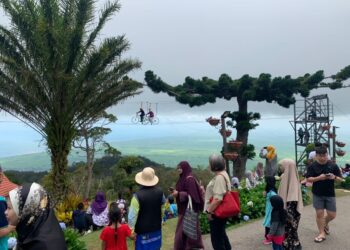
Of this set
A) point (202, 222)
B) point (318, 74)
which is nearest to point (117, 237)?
point (202, 222)

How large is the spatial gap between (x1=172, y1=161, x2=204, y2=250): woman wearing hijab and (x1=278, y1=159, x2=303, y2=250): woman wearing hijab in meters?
1.13

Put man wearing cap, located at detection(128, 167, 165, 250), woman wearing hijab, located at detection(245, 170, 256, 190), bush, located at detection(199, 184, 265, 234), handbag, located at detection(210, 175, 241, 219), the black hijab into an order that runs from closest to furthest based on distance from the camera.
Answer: man wearing cap, located at detection(128, 167, 165, 250) < handbag, located at detection(210, 175, 241, 219) < the black hijab < bush, located at detection(199, 184, 265, 234) < woman wearing hijab, located at detection(245, 170, 256, 190)

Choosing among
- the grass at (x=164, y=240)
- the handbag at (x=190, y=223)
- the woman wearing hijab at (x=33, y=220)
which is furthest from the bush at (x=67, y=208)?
the woman wearing hijab at (x=33, y=220)

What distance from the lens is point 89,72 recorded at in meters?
10.5

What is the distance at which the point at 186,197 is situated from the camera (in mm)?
5117

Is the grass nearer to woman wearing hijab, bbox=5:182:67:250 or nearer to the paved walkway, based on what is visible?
the paved walkway

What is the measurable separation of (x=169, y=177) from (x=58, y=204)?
14644 millimetres

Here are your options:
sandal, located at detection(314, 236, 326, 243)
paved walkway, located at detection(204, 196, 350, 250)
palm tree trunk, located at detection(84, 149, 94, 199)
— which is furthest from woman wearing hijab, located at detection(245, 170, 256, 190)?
palm tree trunk, located at detection(84, 149, 94, 199)

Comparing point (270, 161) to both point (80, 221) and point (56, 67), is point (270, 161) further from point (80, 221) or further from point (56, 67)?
point (56, 67)

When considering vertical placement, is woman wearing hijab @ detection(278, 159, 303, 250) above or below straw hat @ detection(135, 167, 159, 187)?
below

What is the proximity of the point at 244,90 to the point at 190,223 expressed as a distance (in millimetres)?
10315

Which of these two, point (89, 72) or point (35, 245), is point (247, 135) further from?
point (35, 245)

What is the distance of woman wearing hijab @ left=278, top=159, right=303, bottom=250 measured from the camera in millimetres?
5246

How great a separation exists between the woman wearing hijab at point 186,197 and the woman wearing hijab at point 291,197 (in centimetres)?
113
